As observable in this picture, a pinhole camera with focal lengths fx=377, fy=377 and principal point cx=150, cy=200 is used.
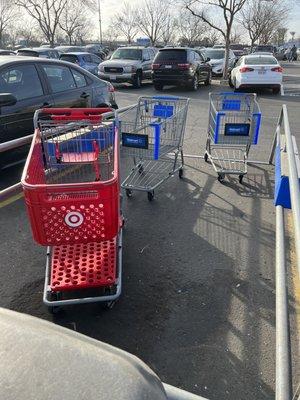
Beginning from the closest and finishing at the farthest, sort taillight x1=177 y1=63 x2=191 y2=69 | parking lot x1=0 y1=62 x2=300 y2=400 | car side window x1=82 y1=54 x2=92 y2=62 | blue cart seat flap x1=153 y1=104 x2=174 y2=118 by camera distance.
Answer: parking lot x1=0 y1=62 x2=300 y2=400 → blue cart seat flap x1=153 y1=104 x2=174 y2=118 → taillight x1=177 y1=63 x2=191 y2=69 → car side window x1=82 y1=54 x2=92 y2=62

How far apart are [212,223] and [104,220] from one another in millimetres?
1977

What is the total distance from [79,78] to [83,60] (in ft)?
41.8

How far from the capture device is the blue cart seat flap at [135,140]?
5.02 metres

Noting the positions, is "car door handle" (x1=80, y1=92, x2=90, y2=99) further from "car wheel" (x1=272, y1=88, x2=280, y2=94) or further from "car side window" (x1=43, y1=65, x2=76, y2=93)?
"car wheel" (x1=272, y1=88, x2=280, y2=94)

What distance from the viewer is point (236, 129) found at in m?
5.79

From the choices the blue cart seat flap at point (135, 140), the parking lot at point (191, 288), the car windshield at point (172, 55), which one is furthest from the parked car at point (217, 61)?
the blue cart seat flap at point (135, 140)

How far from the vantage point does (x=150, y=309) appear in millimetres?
3168

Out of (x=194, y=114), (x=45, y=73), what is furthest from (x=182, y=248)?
(x=194, y=114)

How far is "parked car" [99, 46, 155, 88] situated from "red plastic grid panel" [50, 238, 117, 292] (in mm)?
14446

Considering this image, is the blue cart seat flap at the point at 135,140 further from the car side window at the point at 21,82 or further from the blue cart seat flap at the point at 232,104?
the blue cart seat flap at the point at 232,104

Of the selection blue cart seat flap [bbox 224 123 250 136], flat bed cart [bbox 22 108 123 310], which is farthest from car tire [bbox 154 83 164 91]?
flat bed cart [bbox 22 108 123 310]

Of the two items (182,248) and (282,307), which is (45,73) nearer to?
(182,248)

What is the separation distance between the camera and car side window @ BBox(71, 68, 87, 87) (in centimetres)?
682

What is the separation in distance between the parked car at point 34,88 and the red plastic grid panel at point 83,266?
2485 mm
